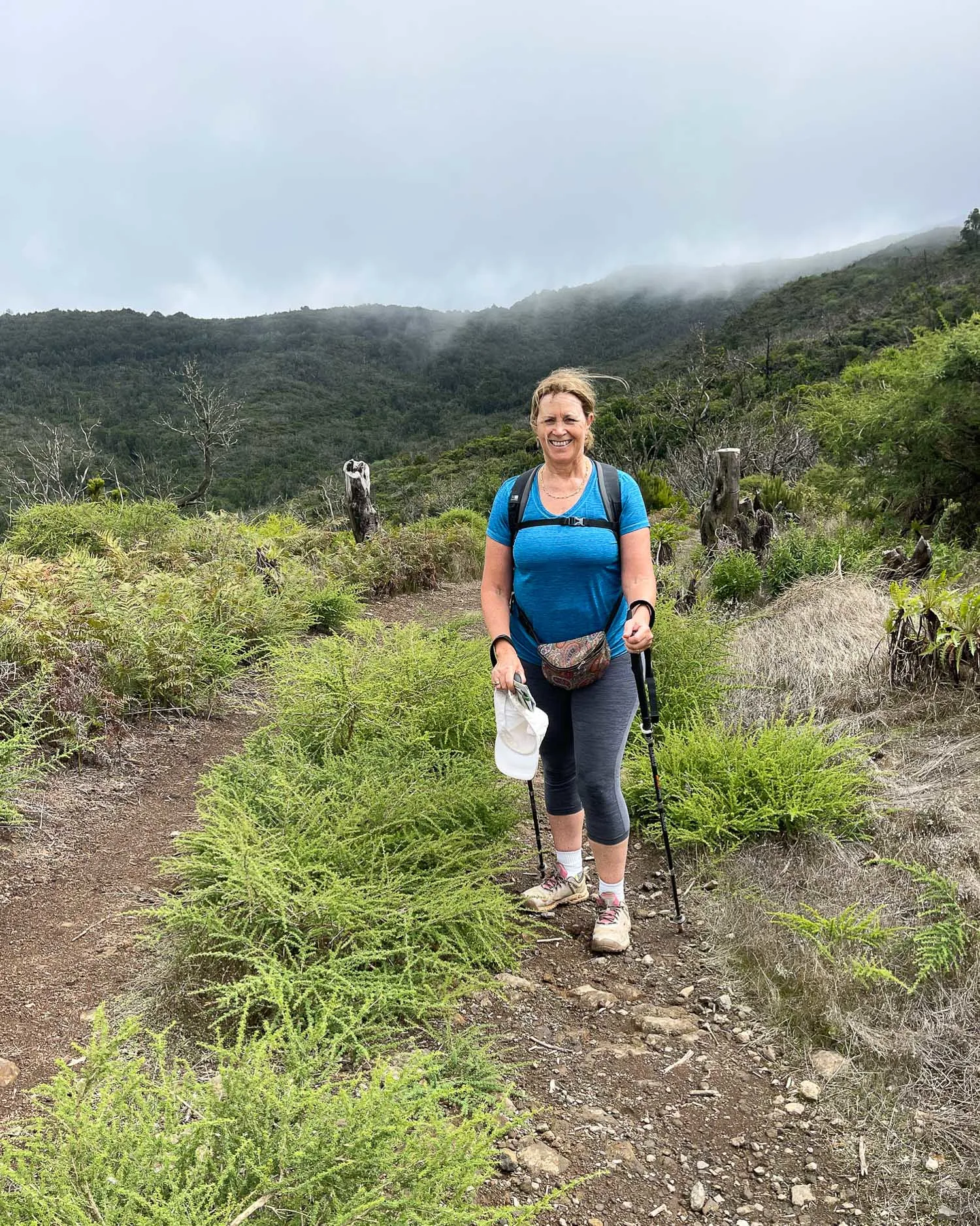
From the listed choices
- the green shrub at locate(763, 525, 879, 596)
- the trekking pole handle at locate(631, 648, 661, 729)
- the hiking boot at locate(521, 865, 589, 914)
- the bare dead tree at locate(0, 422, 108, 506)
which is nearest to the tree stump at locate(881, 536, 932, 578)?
the green shrub at locate(763, 525, 879, 596)

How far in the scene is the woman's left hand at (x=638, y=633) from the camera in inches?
94.4

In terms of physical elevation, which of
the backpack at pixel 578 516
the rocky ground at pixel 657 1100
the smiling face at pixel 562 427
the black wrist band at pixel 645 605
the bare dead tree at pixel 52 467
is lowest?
the rocky ground at pixel 657 1100

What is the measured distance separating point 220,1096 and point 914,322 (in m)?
32.7

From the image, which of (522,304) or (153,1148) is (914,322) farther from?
(522,304)

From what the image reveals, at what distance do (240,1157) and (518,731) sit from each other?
1.43 meters

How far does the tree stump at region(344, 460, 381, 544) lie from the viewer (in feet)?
33.5

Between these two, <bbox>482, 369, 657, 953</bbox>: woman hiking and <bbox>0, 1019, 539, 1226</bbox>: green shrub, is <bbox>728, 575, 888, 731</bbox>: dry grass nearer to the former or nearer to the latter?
<bbox>482, 369, 657, 953</bbox>: woman hiking

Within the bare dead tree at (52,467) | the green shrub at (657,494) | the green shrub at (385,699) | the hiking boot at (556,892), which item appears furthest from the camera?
the green shrub at (657,494)

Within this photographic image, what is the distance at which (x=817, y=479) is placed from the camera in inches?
343

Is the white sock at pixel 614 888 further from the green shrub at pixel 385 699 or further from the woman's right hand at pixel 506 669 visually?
the green shrub at pixel 385 699

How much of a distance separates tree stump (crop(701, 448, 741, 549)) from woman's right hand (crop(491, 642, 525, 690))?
6.06 m

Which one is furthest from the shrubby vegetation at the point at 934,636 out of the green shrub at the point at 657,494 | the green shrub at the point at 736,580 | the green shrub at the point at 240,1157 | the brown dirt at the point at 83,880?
the green shrub at the point at 657,494

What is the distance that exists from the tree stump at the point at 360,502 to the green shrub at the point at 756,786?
7.26m

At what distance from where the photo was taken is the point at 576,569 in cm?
250
